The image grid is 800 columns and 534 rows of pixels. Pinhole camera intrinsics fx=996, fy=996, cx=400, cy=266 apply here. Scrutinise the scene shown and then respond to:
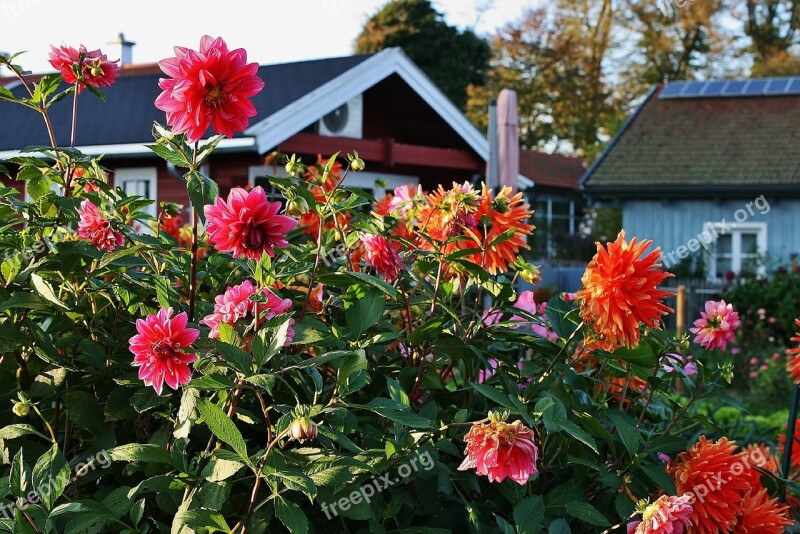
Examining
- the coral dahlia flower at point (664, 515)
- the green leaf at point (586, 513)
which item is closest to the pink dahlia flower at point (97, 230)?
the green leaf at point (586, 513)

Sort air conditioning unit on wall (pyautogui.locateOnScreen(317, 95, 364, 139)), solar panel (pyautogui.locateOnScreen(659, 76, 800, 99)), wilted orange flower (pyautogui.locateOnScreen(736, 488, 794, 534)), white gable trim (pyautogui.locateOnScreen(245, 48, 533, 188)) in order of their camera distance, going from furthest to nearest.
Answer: solar panel (pyautogui.locateOnScreen(659, 76, 800, 99)) < air conditioning unit on wall (pyautogui.locateOnScreen(317, 95, 364, 139)) < white gable trim (pyautogui.locateOnScreen(245, 48, 533, 188)) < wilted orange flower (pyautogui.locateOnScreen(736, 488, 794, 534))

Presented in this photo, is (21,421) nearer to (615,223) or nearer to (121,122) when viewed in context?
(121,122)

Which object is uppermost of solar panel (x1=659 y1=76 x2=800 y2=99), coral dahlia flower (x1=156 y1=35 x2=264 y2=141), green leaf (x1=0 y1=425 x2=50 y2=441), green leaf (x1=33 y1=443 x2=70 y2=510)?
solar panel (x1=659 y1=76 x2=800 y2=99)

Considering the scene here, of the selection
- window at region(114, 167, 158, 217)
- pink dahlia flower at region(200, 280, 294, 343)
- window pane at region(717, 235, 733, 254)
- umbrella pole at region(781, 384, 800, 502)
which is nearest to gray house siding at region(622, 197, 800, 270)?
window pane at region(717, 235, 733, 254)

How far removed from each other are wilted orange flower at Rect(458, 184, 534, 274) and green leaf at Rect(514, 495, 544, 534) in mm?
480

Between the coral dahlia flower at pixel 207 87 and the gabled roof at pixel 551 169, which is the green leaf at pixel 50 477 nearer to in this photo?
the coral dahlia flower at pixel 207 87

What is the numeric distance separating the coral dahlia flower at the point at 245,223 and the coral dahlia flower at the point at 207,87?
10 centimetres

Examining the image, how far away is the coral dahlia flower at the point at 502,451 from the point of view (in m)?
1.39

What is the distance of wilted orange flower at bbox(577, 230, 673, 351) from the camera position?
161cm

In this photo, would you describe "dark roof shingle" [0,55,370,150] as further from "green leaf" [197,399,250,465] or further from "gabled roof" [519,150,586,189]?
"gabled roof" [519,150,586,189]

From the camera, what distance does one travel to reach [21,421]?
6.01 feet

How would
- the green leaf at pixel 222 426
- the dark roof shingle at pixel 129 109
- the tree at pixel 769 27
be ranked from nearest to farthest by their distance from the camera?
1. the green leaf at pixel 222 426
2. the dark roof shingle at pixel 129 109
3. the tree at pixel 769 27

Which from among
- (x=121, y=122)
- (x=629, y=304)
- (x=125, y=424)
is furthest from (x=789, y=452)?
(x=121, y=122)

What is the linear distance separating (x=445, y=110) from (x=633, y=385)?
37.8 feet
